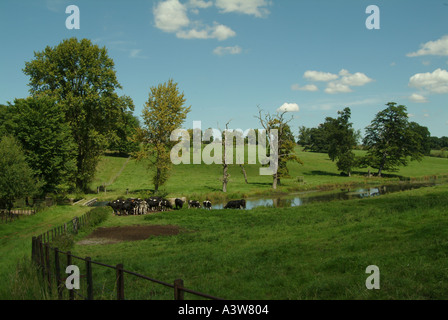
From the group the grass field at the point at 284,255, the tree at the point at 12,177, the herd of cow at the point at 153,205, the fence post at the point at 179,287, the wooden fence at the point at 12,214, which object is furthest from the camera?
the herd of cow at the point at 153,205

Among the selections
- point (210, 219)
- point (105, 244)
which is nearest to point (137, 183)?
point (210, 219)

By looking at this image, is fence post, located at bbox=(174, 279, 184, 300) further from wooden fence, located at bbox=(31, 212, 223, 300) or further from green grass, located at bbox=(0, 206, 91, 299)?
green grass, located at bbox=(0, 206, 91, 299)

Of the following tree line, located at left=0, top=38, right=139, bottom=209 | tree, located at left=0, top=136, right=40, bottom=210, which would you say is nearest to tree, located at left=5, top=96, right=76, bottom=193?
tree line, located at left=0, top=38, right=139, bottom=209

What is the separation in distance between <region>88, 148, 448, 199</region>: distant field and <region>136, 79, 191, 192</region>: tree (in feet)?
16.3

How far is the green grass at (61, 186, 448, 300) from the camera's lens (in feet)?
30.9

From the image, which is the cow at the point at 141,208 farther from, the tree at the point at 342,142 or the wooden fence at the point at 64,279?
the tree at the point at 342,142

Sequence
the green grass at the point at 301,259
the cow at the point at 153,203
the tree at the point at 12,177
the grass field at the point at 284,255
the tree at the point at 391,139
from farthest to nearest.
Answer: the tree at the point at 391,139
the cow at the point at 153,203
the tree at the point at 12,177
the grass field at the point at 284,255
the green grass at the point at 301,259

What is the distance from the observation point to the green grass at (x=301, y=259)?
9406 mm

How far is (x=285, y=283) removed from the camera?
10164 millimetres

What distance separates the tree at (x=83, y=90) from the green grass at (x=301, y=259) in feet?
95.3

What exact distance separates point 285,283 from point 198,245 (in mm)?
7634

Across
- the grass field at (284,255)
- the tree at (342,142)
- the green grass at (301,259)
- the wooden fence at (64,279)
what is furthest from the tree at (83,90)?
the tree at (342,142)

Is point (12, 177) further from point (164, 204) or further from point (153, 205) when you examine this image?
point (164, 204)

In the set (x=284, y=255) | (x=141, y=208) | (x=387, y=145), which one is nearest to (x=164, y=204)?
(x=141, y=208)
